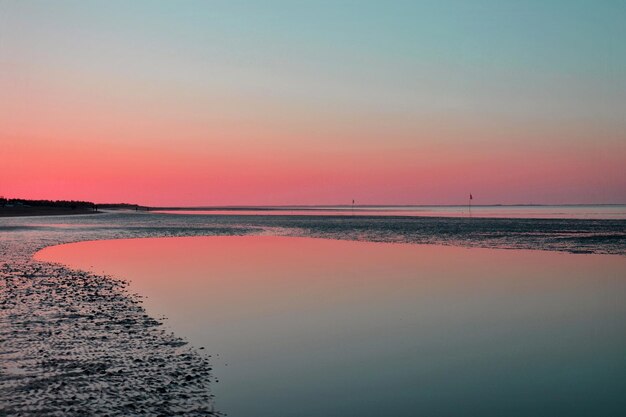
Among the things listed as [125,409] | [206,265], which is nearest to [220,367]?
[125,409]

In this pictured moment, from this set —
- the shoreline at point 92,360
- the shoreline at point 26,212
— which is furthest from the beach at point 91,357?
the shoreline at point 26,212

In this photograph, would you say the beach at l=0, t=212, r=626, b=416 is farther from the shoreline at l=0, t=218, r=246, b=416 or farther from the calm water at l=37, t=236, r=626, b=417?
the calm water at l=37, t=236, r=626, b=417

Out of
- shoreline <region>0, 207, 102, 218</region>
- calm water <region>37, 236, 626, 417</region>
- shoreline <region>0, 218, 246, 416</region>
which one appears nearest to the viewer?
shoreline <region>0, 218, 246, 416</region>

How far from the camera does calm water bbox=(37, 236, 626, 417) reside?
383 inches

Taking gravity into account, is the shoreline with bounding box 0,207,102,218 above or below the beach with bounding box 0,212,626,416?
above

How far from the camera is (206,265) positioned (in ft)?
98.1

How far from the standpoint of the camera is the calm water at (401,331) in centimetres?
972

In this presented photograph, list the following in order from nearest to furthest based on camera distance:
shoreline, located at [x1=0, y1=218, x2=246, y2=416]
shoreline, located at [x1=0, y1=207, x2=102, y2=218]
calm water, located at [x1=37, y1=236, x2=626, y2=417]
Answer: shoreline, located at [x1=0, y1=218, x2=246, y2=416]
calm water, located at [x1=37, y1=236, x2=626, y2=417]
shoreline, located at [x1=0, y1=207, x2=102, y2=218]

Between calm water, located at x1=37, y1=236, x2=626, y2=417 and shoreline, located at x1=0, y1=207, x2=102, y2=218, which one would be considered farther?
shoreline, located at x1=0, y1=207, x2=102, y2=218

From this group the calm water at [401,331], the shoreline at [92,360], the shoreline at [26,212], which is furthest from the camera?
the shoreline at [26,212]

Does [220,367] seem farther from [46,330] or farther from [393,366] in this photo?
[46,330]

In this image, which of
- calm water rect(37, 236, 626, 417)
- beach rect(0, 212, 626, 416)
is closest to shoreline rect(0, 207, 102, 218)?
calm water rect(37, 236, 626, 417)

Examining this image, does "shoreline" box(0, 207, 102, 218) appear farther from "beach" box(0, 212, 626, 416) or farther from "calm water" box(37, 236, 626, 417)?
"beach" box(0, 212, 626, 416)

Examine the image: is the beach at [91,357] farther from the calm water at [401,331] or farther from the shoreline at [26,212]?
the shoreline at [26,212]
